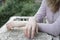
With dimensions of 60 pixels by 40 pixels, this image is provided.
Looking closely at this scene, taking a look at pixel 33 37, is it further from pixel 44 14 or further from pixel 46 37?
pixel 44 14

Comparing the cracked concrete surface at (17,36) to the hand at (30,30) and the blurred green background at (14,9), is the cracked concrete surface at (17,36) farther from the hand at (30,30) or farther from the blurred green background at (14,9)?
the blurred green background at (14,9)

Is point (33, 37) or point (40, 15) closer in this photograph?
point (33, 37)

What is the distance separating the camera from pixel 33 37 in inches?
30.6

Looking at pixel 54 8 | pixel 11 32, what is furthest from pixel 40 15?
pixel 11 32

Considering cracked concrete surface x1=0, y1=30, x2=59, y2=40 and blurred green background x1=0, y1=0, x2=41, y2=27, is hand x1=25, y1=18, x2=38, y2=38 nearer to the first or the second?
cracked concrete surface x1=0, y1=30, x2=59, y2=40

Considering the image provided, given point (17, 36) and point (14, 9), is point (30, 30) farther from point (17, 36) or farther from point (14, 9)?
point (14, 9)

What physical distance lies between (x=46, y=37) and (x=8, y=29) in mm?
202

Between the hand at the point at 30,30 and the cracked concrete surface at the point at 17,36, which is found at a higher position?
the hand at the point at 30,30

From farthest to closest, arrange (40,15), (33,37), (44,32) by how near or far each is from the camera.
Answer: (40,15) → (44,32) → (33,37)

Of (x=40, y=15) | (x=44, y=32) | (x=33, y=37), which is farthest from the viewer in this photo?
(x=40, y=15)

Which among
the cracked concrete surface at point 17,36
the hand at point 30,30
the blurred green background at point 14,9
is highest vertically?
the hand at point 30,30

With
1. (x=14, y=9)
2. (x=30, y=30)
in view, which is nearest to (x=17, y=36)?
(x=30, y=30)

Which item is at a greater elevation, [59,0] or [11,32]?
[59,0]

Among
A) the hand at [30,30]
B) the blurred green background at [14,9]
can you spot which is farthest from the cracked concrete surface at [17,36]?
the blurred green background at [14,9]
